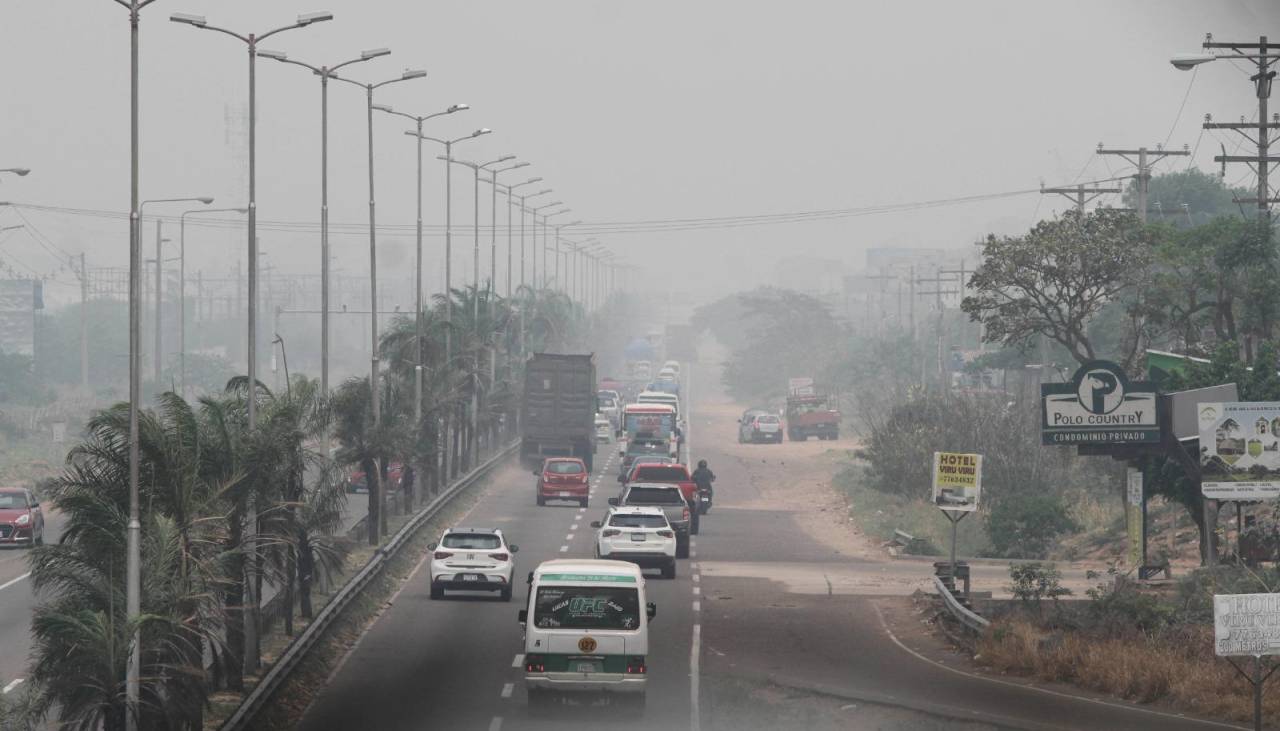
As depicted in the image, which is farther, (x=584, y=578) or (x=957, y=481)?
(x=957, y=481)

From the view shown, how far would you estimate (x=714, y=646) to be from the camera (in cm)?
3212

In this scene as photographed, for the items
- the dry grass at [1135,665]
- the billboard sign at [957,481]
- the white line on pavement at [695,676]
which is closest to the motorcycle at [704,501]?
the billboard sign at [957,481]

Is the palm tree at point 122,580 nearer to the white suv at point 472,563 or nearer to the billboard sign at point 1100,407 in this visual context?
the white suv at point 472,563

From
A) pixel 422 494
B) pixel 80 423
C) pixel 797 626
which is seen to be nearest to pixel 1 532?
pixel 422 494

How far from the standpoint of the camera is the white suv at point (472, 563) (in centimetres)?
3712

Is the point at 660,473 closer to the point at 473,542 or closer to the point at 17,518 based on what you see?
the point at 473,542

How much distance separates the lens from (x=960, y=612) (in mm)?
33656

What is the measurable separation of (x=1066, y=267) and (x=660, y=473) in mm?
12989

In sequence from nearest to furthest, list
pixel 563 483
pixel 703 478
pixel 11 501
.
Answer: pixel 11 501 < pixel 563 483 < pixel 703 478

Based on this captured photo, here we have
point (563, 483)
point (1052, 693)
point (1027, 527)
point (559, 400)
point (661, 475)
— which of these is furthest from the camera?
point (559, 400)

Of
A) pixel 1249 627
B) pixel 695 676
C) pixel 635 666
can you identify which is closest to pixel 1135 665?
pixel 695 676

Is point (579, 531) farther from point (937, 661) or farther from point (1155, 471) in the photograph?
point (937, 661)

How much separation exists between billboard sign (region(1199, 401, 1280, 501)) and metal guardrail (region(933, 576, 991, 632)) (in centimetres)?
560

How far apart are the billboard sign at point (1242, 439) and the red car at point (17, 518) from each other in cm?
2953
